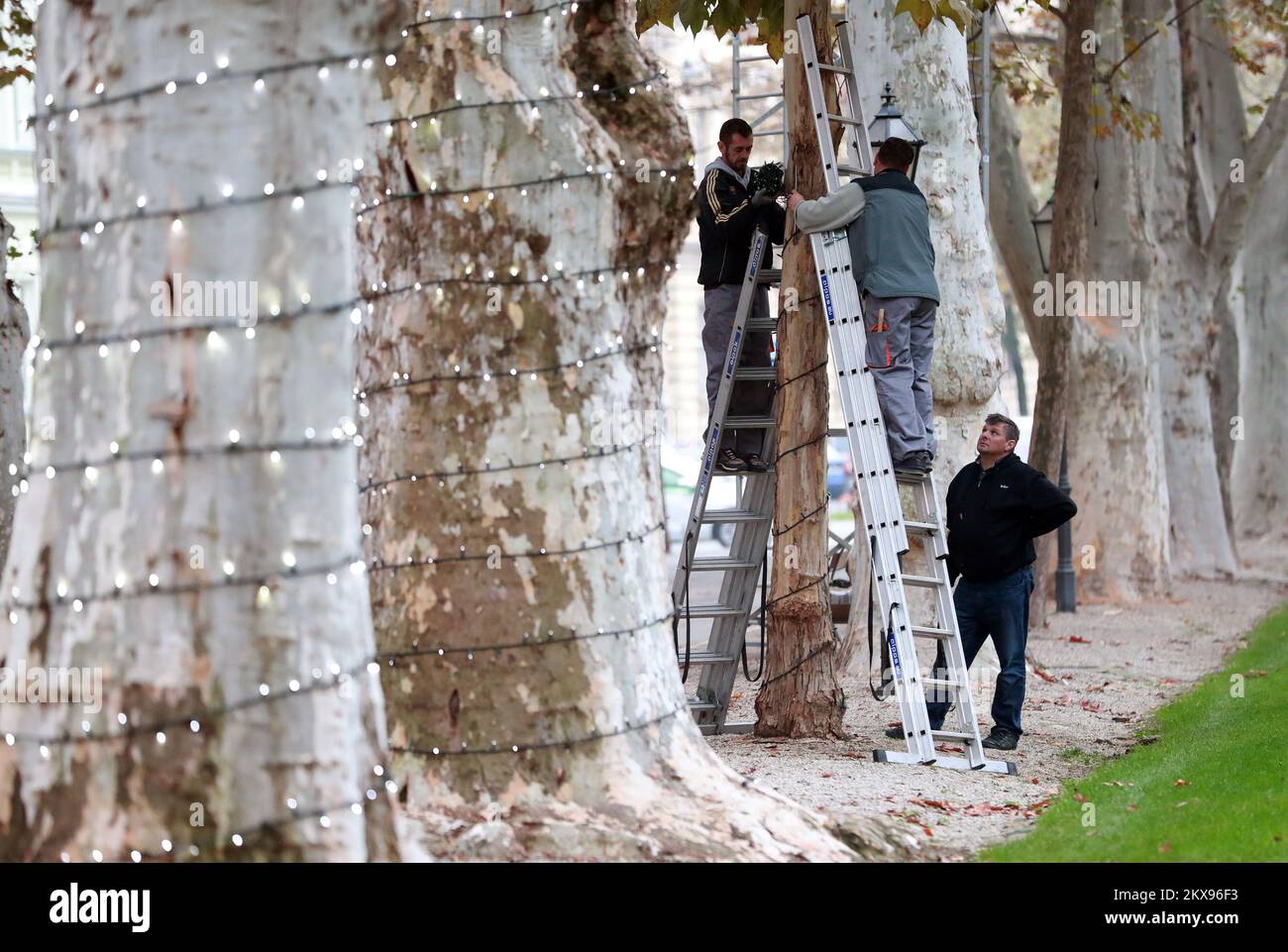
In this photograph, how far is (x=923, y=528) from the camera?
32.1ft

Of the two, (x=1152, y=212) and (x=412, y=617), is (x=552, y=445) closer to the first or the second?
(x=412, y=617)

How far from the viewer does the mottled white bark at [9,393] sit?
11.6 meters

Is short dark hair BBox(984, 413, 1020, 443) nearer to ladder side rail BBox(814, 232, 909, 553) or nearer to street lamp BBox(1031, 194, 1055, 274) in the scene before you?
ladder side rail BBox(814, 232, 909, 553)

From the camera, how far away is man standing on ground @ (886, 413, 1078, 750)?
10.2m

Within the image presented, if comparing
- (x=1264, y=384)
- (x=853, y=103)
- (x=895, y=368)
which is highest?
(x=1264, y=384)

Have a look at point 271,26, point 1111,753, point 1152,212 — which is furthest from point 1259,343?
point 271,26

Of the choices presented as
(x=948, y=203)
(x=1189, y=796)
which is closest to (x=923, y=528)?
(x=1189, y=796)

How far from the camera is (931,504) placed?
9914 millimetres

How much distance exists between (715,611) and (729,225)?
84.2 inches

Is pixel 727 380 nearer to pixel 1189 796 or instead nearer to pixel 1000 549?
pixel 1000 549

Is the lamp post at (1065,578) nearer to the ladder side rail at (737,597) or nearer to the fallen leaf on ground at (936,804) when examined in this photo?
the ladder side rail at (737,597)

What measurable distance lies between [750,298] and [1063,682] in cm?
506
